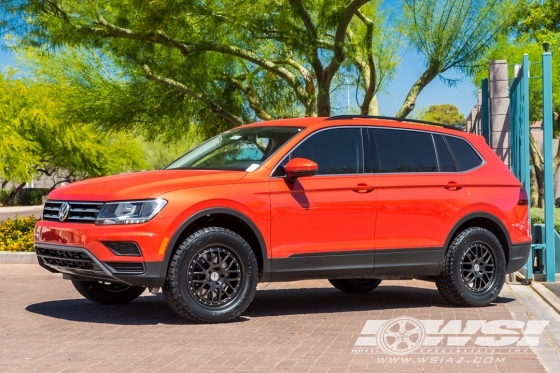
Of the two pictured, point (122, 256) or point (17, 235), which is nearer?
point (122, 256)

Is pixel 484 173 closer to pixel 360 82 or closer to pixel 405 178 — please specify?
pixel 405 178

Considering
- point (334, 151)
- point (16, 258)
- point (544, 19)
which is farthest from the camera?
point (544, 19)

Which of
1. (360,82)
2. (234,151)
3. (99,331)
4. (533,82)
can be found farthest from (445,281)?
(533,82)

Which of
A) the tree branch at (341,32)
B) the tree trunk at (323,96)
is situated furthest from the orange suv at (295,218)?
the tree trunk at (323,96)

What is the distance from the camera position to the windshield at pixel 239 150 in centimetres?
945

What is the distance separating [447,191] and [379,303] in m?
1.43

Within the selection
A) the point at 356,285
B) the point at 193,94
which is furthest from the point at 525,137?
the point at 193,94

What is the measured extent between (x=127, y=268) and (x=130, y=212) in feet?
1.55

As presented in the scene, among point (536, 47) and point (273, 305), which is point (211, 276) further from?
point (536, 47)

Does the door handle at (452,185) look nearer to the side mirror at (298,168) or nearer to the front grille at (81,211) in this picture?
the side mirror at (298,168)

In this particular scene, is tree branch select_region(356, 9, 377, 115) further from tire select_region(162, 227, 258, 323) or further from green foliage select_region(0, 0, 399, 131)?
A: tire select_region(162, 227, 258, 323)

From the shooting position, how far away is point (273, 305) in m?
10.5

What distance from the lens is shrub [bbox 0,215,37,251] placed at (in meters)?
17.6

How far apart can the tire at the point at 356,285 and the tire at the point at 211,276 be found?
2830 millimetres
